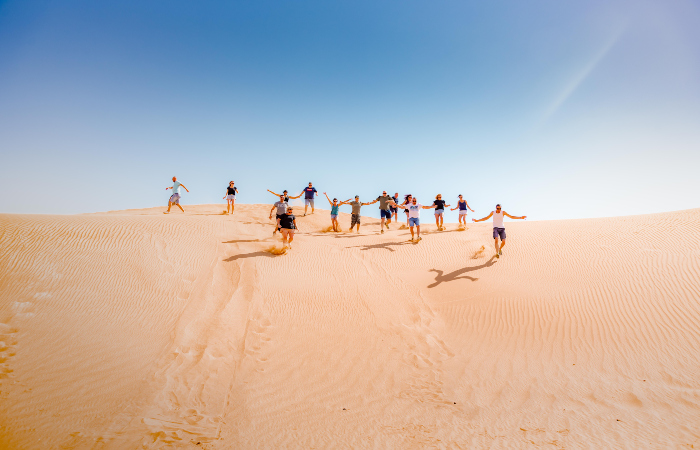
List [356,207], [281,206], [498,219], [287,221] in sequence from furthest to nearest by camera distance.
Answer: [356,207] < [281,206] < [287,221] < [498,219]

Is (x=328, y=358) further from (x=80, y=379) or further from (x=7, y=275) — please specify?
(x=7, y=275)

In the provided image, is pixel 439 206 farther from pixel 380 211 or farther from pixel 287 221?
pixel 287 221

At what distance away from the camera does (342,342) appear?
6.80 metres

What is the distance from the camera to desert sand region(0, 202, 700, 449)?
4.35 m

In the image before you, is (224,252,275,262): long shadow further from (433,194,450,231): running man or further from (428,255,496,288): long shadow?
(433,194,450,231): running man

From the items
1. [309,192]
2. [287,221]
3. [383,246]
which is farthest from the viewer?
[309,192]

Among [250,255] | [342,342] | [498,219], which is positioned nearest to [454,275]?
[498,219]

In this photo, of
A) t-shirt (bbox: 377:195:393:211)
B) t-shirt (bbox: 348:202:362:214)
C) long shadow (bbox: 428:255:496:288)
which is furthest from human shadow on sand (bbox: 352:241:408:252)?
t-shirt (bbox: 377:195:393:211)

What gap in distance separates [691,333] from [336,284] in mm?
7903

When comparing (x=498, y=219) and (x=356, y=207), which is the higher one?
(x=356, y=207)

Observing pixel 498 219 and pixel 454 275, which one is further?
pixel 498 219

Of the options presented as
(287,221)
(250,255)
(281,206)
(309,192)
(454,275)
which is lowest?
(454,275)

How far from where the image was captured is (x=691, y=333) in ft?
20.6

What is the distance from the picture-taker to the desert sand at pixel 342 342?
4.35 m
